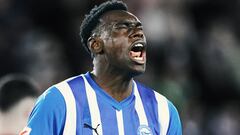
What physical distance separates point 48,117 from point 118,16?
0.77 m

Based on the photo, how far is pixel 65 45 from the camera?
8758mm

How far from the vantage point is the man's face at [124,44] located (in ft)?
14.5

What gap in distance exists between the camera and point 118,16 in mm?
4535

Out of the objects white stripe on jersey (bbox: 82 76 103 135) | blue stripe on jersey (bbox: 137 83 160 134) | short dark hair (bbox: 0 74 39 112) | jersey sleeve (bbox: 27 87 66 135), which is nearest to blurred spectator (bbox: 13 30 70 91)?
short dark hair (bbox: 0 74 39 112)

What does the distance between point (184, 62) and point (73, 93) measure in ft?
14.7

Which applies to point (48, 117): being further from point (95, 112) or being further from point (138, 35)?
point (138, 35)

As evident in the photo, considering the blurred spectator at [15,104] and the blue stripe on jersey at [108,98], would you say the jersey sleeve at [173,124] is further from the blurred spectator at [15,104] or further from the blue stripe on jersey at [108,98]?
the blurred spectator at [15,104]

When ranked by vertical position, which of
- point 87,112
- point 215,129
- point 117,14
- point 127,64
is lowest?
point 215,129

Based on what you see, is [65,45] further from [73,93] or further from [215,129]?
[73,93]

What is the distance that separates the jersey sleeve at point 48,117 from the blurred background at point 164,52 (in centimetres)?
370

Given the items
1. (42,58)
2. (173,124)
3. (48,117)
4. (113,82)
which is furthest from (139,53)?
(42,58)

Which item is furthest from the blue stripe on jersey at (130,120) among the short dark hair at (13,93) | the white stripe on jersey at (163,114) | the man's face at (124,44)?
the short dark hair at (13,93)

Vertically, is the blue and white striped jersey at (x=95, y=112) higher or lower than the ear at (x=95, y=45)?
lower

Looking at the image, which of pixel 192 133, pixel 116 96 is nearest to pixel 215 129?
pixel 192 133
